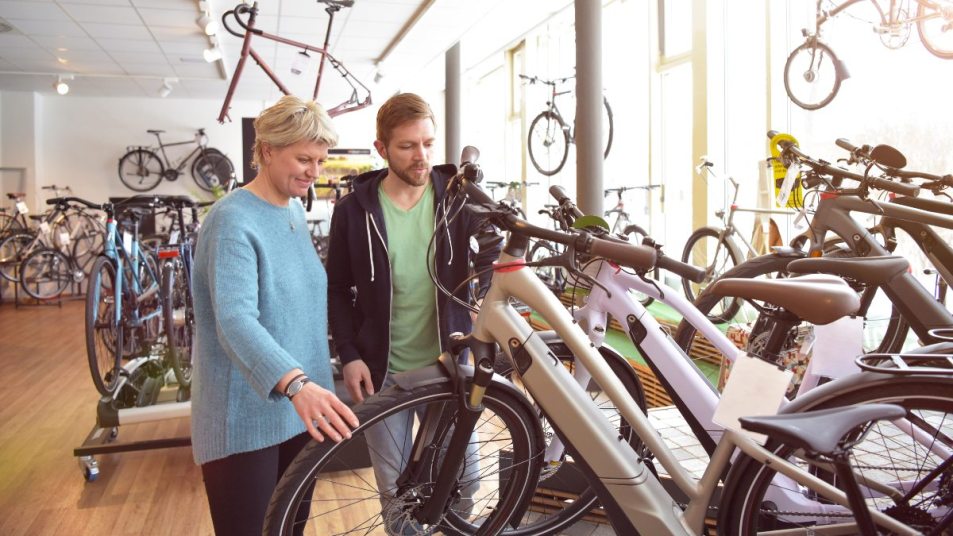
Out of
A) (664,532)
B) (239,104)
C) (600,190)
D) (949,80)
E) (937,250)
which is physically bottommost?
(664,532)

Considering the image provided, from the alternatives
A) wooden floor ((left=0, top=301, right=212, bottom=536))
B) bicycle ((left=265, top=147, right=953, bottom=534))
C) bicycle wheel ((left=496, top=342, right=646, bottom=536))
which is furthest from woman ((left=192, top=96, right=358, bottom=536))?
wooden floor ((left=0, top=301, right=212, bottom=536))

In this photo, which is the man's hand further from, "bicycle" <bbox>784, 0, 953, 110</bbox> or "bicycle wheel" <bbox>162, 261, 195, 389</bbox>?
"bicycle" <bbox>784, 0, 953, 110</bbox>

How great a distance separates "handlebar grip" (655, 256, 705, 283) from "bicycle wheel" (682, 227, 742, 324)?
2818mm

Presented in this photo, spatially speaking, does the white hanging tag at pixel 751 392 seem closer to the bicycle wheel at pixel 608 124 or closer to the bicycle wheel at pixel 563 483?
the bicycle wheel at pixel 563 483

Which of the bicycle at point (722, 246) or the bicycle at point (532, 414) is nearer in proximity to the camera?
the bicycle at point (532, 414)

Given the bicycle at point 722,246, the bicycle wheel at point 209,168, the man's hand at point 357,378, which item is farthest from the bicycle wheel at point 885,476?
the bicycle wheel at point 209,168

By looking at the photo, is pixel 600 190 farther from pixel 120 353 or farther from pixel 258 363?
pixel 258 363

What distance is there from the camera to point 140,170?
11.5 meters

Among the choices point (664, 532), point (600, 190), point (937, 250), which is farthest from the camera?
point (600, 190)

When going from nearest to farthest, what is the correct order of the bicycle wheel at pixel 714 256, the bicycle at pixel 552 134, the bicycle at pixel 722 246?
the bicycle at pixel 722 246 < the bicycle wheel at pixel 714 256 < the bicycle at pixel 552 134

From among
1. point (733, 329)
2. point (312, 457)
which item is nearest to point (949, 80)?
point (733, 329)

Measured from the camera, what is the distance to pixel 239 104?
1214 centimetres

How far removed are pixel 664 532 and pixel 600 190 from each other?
396cm

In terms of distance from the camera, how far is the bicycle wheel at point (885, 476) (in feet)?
4.23
